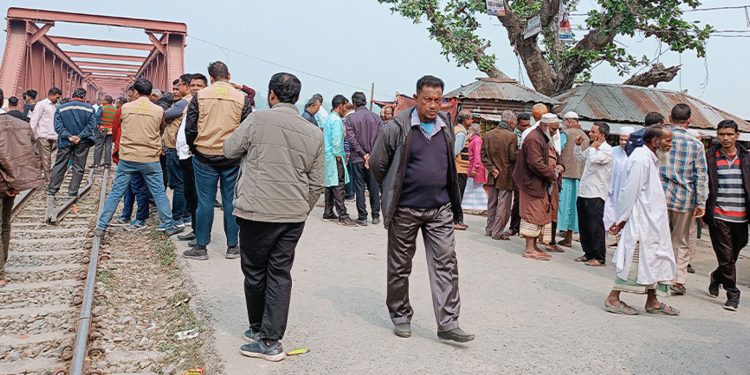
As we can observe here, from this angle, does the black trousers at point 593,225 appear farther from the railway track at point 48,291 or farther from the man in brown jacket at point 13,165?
the man in brown jacket at point 13,165

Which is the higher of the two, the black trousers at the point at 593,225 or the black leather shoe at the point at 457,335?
the black trousers at the point at 593,225

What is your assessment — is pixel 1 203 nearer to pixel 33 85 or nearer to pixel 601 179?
pixel 601 179

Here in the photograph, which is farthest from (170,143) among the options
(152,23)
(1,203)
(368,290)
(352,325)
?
(152,23)

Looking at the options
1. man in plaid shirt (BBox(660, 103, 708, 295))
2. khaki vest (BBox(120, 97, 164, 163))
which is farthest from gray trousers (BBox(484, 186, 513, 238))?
khaki vest (BBox(120, 97, 164, 163))

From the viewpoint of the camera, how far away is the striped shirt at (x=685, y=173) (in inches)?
216

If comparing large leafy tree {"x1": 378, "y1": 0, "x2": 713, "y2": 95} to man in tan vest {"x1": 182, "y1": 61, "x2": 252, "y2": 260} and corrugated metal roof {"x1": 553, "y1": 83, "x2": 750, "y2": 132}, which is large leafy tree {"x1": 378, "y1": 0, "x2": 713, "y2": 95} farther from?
man in tan vest {"x1": 182, "y1": 61, "x2": 252, "y2": 260}

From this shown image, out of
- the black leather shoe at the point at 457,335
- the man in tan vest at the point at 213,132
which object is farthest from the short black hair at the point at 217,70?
the black leather shoe at the point at 457,335

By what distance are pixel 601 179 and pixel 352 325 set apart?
4077 mm

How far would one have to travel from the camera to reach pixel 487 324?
4590 mm

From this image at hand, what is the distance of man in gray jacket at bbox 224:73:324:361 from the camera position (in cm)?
367

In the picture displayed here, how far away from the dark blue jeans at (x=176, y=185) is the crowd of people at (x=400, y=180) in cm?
2

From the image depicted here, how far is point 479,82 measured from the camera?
14461 millimetres

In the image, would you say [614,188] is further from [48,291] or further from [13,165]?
[13,165]

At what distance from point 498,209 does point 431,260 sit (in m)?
4.60
